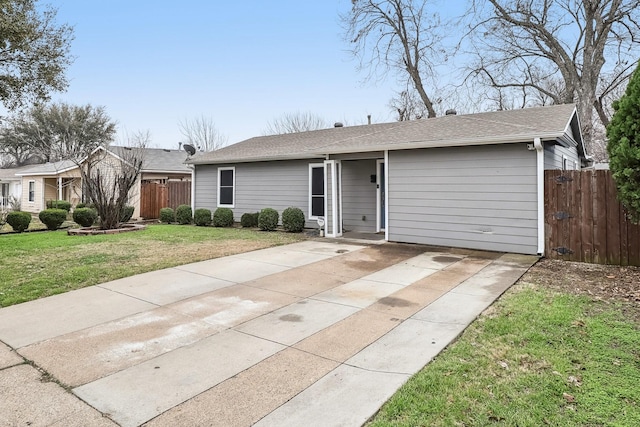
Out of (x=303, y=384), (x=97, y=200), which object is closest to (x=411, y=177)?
(x=303, y=384)

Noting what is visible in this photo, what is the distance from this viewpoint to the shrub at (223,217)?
542 inches

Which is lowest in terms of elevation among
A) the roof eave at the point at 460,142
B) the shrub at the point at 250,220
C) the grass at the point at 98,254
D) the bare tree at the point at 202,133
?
the grass at the point at 98,254

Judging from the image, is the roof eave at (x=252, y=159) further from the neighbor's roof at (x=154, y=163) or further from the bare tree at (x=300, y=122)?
the bare tree at (x=300, y=122)

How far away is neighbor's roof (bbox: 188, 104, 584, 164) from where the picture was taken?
801 centimetres

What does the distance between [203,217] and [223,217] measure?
110 centimetres

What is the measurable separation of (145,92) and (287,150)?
14.0 meters

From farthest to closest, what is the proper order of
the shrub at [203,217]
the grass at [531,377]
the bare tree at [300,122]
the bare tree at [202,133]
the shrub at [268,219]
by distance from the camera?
the bare tree at [202,133]
the bare tree at [300,122]
the shrub at [203,217]
the shrub at [268,219]
the grass at [531,377]

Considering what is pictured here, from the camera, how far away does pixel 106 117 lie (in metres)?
35.8

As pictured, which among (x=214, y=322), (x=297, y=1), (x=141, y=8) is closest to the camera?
(x=214, y=322)

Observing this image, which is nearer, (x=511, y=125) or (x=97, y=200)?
(x=511, y=125)

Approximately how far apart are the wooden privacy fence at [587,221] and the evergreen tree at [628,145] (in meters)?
1.07

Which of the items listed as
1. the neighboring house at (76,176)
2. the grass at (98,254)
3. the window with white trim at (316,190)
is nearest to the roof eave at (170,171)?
the neighboring house at (76,176)

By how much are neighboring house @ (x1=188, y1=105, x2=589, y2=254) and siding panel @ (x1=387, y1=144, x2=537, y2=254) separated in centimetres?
2

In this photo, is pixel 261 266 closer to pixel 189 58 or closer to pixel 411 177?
pixel 411 177
